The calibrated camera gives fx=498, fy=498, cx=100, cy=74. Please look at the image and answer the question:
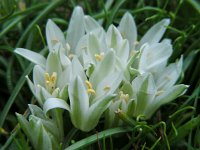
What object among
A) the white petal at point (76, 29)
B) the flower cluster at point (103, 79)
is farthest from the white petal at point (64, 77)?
the white petal at point (76, 29)

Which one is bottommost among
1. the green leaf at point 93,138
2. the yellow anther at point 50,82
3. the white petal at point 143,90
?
the green leaf at point 93,138

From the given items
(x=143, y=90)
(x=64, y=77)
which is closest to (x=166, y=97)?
(x=143, y=90)

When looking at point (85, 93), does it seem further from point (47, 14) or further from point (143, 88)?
point (47, 14)

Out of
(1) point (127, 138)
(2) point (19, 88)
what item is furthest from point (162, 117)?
(2) point (19, 88)

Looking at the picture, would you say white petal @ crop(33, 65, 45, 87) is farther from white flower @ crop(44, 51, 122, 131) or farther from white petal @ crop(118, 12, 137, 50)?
white petal @ crop(118, 12, 137, 50)

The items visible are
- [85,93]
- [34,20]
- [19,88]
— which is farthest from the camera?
[34,20]

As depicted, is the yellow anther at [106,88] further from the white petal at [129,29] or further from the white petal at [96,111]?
the white petal at [129,29]

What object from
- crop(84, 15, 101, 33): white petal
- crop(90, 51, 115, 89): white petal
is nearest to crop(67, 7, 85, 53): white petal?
crop(84, 15, 101, 33): white petal
